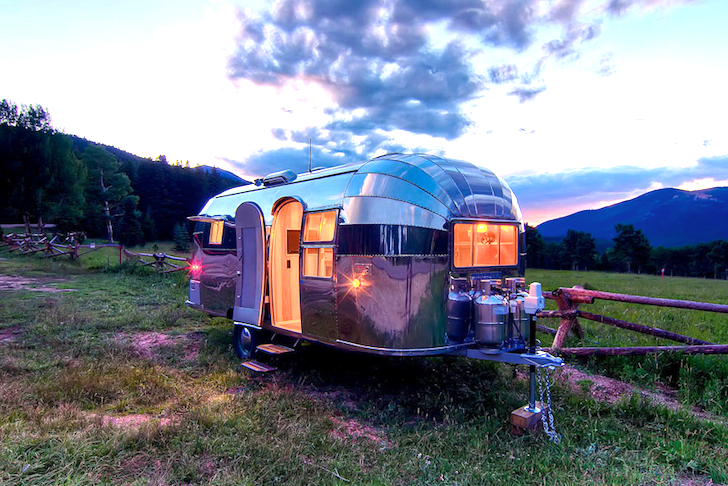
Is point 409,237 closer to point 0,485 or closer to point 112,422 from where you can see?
point 112,422

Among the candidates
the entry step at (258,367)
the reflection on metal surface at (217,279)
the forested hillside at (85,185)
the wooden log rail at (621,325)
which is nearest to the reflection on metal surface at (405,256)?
the entry step at (258,367)

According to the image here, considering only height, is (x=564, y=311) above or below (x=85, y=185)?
below

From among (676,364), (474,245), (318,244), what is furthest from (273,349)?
(676,364)

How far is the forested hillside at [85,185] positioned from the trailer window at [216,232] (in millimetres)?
37239

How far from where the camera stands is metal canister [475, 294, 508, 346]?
4871 mm

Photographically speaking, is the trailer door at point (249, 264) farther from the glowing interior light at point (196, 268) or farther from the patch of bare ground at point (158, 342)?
the glowing interior light at point (196, 268)

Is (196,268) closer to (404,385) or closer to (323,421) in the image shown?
(404,385)

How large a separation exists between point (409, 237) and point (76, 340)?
769cm

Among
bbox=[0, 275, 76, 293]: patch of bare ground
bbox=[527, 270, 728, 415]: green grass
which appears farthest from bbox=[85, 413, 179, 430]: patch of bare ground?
bbox=[0, 275, 76, 293]: patch of bare ground

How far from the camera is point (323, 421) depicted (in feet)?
16.1

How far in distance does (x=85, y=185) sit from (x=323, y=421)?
53.0 metres

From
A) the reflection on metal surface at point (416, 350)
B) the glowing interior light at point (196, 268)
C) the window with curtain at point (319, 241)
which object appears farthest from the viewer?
the glowing interior light at point (196, 268)

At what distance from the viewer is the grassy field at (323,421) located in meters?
3.75

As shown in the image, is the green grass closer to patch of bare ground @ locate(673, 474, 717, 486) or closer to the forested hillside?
patch of bare ground @ locate(673, 474, 717, 486)
